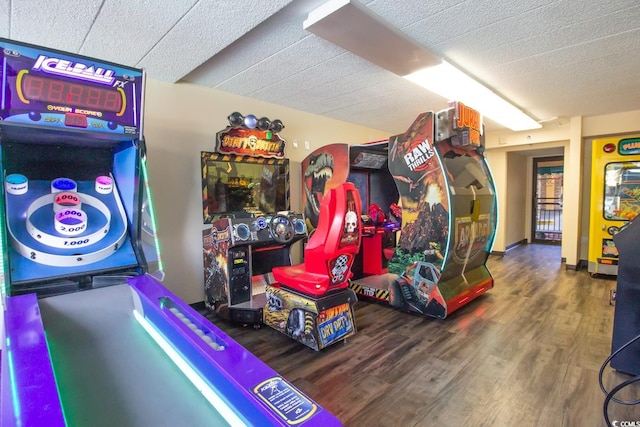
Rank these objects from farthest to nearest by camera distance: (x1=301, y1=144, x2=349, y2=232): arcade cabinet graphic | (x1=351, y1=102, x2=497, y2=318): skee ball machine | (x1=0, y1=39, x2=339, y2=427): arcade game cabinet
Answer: (x1=301, y1=144, x2=349, y2=232): arcade cabinet graphic → (x1=351, y1=102, x2=497, y2=318): skee ball machine → (x1=0, y1=39, x2=339, y2=427): arcade game cabinet

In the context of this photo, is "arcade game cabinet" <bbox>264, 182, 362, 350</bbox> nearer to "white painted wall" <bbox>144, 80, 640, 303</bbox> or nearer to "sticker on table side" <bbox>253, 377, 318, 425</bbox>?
"white painted wall" <bbox>144, 80, 640, 303</bbox>

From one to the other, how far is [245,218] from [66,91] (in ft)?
5.88

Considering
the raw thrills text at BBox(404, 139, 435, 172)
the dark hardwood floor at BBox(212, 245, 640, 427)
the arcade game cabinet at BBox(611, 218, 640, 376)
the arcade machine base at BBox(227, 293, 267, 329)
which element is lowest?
the dark hardwood floor at BBox(212, 245, 640, 427)

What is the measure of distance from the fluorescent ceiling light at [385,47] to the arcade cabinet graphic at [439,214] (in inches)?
11.8

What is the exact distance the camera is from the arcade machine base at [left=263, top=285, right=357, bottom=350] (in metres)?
2.63

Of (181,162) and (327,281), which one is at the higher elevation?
(181,162)

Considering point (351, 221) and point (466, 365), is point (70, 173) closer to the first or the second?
point (351, 221)

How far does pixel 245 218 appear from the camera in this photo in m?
3.22

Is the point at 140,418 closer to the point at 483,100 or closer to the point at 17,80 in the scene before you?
the point at 17,80

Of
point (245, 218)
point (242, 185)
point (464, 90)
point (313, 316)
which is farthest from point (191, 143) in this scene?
point (464, 90)

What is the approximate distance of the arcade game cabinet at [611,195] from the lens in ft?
15.4

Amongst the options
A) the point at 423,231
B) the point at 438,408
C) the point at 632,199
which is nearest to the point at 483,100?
the point at 423,231

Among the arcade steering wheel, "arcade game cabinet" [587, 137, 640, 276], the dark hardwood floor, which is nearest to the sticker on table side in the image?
the dark hardwood floor

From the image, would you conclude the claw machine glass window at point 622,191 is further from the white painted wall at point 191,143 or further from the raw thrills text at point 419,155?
the raw thrills text at point 419,155
